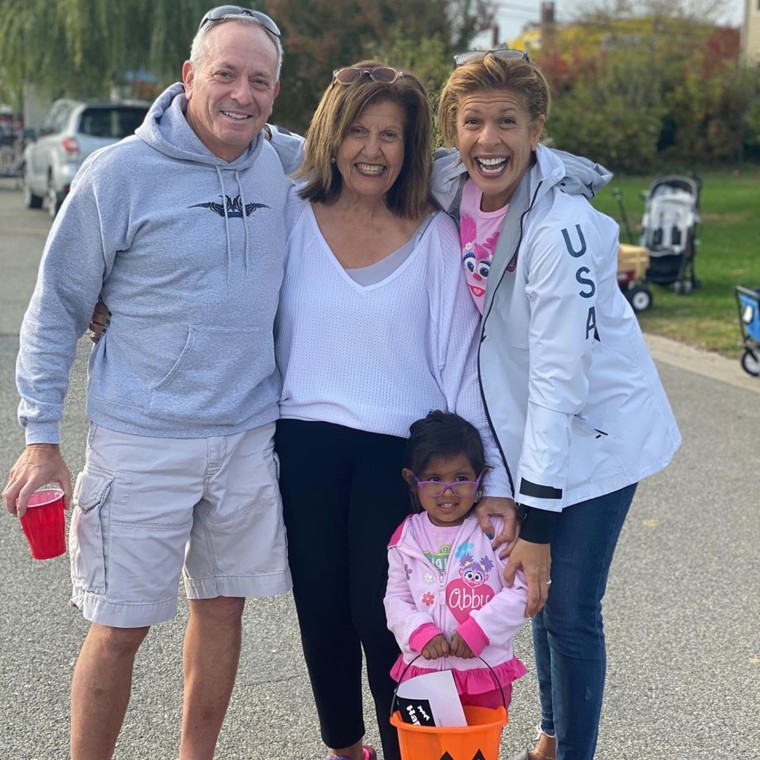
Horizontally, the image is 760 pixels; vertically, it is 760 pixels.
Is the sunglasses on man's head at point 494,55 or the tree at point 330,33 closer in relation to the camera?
the sunglasses on man's head at point 494,55

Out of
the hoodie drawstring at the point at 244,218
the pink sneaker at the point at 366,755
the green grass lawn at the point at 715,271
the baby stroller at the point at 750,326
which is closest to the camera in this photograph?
the hoodie drawstring at the point at 244,218

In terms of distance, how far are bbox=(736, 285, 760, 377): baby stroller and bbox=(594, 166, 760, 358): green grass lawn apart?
0.68 metres

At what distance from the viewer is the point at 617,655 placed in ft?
12.0

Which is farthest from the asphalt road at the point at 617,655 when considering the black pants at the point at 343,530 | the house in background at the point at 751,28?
the house in background at the point at 751,28

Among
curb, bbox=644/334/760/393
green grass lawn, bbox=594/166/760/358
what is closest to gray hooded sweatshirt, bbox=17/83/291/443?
curb, bbox=644/334/760/393

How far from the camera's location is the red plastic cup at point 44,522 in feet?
8.07

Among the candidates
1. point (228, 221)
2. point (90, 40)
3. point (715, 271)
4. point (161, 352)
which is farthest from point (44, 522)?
point (90, 40)

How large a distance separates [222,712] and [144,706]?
541 millimetres

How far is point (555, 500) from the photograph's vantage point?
2.35m

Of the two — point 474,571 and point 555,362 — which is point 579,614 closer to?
point 474,571

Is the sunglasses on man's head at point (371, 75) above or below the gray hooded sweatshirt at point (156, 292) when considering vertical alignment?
above

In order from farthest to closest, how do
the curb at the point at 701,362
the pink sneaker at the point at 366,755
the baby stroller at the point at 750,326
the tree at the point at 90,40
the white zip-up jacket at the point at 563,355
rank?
the tree at the point at 90,40, the curb at the point at 701,362, the baby stroller at the point at 750,326, the pink sneaker at the point at 366,755, the white zip-up jacket at the point at 563,355

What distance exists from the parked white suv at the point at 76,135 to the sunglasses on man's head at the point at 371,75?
12.8 m

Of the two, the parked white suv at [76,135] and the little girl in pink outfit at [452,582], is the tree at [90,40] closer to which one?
the parked white suv at [76,135]
